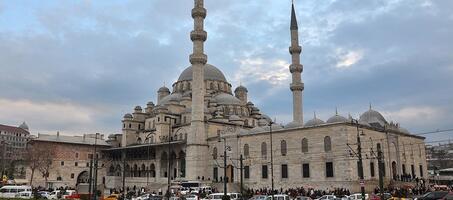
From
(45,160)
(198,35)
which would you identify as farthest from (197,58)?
(45,160)

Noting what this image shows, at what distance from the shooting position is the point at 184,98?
54.2m

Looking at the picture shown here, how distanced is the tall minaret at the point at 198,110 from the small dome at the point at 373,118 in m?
15.5

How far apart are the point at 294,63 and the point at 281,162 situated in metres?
12.7

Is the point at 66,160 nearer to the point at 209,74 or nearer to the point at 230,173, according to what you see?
the point at 209,74

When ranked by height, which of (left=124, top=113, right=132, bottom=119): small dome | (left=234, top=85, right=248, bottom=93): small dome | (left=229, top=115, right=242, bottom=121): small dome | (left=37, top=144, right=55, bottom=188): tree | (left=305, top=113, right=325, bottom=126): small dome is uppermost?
(left=234, top=85, right=248, bottom=93): small dome

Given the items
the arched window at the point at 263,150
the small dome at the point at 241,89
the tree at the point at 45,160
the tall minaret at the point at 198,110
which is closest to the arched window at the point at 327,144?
the arched window at the point at 263,150

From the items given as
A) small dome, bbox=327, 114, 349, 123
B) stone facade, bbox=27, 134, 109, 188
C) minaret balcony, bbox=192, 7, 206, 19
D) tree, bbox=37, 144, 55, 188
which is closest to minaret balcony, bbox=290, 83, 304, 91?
small dome, bbox=327, 114, 349, 123

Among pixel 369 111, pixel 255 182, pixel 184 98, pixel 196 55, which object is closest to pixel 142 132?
pixel 184 98

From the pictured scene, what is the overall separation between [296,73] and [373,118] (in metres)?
9.49

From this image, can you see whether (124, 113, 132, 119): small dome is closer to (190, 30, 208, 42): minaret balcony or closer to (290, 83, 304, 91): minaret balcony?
(190, 30, 208, 42): minaret balcony

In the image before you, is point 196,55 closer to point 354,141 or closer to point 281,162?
point 281,162

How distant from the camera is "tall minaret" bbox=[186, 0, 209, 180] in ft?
137

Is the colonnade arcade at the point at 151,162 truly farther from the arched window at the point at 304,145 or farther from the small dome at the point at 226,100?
the arched window at the point at 304,145

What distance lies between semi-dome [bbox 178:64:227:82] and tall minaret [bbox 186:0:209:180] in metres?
16.4
